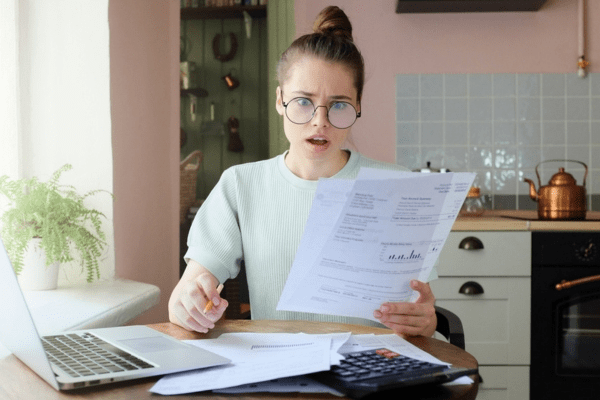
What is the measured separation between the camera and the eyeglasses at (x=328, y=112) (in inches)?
48.9

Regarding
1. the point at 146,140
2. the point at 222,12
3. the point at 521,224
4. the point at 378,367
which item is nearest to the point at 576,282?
the point at 521,224

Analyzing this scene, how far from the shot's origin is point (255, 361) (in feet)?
2.62

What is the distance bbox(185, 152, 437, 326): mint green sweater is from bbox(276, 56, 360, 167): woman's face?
0.12 meters

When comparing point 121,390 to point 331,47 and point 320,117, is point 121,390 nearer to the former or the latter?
point 320,117

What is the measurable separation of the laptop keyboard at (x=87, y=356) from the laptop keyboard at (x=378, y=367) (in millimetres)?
249

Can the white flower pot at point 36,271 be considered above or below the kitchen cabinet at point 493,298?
above

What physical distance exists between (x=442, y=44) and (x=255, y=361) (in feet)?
8.64

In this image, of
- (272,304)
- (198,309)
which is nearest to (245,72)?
(272,304)

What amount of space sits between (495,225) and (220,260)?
1.57 meters

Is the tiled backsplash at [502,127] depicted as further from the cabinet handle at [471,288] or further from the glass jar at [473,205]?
the cabinet handle at [471,288]

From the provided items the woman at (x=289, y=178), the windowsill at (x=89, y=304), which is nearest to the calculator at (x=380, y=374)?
the woman at (x=289, y=178)

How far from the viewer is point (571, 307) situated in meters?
2.49

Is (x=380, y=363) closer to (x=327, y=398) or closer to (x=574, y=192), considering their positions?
(x=327, y=398)

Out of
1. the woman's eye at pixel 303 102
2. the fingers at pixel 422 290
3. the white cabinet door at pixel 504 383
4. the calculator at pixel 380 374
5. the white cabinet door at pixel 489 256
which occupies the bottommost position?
the white cabinet door at pixel 504 383
